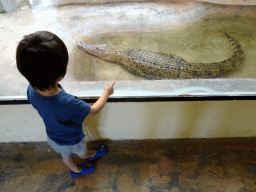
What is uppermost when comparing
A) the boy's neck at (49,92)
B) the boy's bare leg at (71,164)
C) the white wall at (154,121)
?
the boy's neck at (49,92)

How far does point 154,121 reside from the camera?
1308mm

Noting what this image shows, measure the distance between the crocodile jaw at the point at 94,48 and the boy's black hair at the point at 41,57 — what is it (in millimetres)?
1414

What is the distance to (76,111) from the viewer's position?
728 mm

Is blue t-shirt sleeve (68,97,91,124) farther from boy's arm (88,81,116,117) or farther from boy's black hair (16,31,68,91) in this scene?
boy's black hair (16,31,68,91)

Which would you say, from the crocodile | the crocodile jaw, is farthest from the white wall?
the crocodile jaw

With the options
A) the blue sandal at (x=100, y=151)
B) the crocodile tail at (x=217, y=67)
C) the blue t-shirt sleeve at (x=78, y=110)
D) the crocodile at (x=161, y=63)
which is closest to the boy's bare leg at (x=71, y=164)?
the blue sandal at (x=100, y=151)

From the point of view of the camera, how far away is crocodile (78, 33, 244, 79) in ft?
5.62


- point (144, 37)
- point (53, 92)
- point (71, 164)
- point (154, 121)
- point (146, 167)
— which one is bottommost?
point (146, 167)

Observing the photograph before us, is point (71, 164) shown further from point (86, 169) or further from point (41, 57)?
point (41, 57)

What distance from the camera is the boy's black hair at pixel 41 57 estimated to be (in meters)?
0.54

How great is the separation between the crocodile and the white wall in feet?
1.73

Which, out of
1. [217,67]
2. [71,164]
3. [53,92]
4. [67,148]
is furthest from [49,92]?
[217,67]

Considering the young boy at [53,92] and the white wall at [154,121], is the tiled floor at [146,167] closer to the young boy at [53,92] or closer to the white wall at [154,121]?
the white wall at [154,121]

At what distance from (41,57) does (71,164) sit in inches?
34.8
